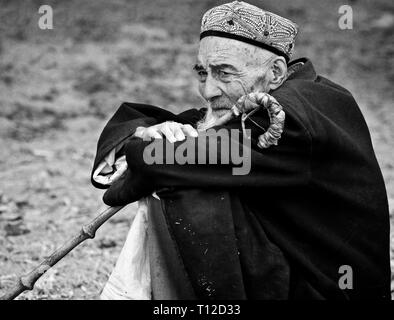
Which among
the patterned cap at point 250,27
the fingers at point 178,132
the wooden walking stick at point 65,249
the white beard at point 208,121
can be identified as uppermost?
the patterned cap at point 250,27

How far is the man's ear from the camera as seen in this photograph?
357 cm

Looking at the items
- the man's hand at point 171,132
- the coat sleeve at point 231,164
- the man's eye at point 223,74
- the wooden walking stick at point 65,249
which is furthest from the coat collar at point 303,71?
the wooden walking stick at point 65,249

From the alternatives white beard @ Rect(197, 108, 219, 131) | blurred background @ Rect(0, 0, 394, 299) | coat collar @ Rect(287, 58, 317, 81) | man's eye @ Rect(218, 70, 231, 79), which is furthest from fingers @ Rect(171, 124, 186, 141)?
blurred background @ Rect(0, 0, 394, 299)

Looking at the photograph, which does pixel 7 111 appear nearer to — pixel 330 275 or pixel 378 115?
pixel 378 115

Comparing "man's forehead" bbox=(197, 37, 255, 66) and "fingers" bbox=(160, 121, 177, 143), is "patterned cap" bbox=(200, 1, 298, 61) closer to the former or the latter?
"man's forehead" bbox=(197, 37, 255, 66)

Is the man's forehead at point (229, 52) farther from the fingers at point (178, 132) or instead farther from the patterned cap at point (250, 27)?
the fingers at point (178, 132)

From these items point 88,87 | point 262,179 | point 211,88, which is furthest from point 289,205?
point 88,87

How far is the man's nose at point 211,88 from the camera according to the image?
3.52 meters

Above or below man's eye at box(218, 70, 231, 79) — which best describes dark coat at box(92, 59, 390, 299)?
below

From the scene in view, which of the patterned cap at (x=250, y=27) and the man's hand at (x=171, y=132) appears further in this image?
the patterned cap at (x=250, y=27)

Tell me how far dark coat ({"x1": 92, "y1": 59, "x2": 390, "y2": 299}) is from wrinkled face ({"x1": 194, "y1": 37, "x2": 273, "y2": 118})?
17 centimetres

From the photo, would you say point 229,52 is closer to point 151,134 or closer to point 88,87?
point 151,134

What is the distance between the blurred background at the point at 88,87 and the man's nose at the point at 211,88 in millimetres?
1989

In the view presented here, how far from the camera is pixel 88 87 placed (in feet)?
32.8
